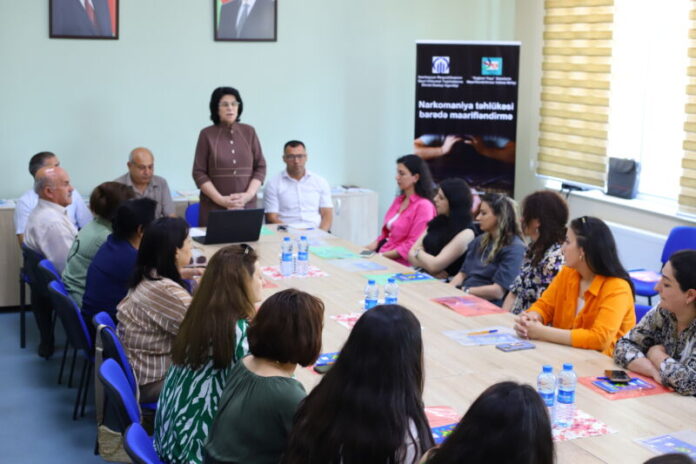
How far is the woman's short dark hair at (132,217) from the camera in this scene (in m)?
4.43

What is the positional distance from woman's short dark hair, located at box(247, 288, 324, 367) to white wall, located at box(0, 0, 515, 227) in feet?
17.7

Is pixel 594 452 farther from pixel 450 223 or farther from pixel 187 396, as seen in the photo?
pixel 450 223

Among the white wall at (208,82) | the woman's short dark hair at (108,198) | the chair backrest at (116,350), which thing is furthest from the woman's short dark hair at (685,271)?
the white wall at (208,82)

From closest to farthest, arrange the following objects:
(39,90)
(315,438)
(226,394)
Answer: (315,438), (226,394), (39,90)

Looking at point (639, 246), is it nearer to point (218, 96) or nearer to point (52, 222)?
point (218, 96)

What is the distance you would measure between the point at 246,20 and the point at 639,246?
4005 millimetres

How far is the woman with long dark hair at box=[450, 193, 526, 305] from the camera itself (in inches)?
198

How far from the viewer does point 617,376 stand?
3312mm

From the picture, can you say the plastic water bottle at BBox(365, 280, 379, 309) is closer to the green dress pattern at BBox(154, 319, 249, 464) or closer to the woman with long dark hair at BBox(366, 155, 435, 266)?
the green dress pattern at BBox(154, 319, 249, 464)

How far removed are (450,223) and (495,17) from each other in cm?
393

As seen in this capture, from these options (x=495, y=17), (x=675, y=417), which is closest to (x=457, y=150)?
(x=495, y=17)

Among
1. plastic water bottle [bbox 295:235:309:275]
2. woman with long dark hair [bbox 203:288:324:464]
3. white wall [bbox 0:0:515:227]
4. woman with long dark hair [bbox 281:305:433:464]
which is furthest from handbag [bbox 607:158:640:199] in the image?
woman with long dark hair [bbox 281:305:433:464]

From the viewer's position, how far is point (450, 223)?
559cm

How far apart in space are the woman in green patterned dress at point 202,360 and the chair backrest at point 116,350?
496 mm
